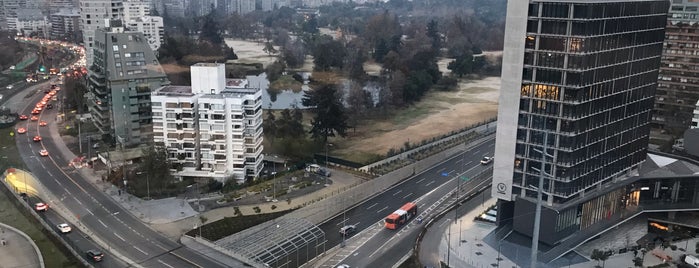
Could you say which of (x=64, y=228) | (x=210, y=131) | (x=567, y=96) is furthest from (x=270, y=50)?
(x=567, y=96)

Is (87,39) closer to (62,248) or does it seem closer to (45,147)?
(45,147)

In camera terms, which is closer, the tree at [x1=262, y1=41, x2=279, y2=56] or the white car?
the white car

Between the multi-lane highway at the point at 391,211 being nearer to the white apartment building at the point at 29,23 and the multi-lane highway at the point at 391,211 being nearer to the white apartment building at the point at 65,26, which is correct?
the white apartment building at the point at 65,26

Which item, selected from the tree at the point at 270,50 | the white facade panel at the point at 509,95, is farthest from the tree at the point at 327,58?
the white facade panel at the point at 509,95

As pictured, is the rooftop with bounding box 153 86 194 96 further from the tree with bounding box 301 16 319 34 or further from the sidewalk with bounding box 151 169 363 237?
the tree with bounding box 301 16 319 34

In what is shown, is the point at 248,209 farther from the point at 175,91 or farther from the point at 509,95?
the point at 509,95

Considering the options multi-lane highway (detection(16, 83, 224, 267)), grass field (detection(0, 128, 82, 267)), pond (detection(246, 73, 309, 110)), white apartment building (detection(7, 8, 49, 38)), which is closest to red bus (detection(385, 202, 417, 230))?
multi-lane highway (detection(16, 83, 224, 267))

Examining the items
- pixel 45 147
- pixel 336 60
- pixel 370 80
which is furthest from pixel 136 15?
pixel 45 147
